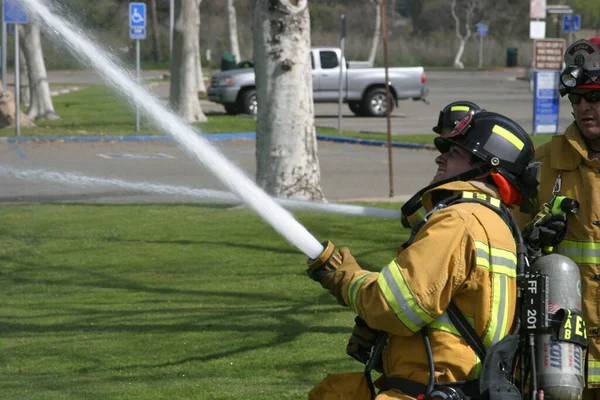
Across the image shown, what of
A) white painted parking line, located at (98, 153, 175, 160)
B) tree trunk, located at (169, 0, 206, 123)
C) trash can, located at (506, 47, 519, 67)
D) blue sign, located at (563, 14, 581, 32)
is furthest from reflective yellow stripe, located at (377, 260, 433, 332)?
trash can, located at (506, 47, 519, 67)

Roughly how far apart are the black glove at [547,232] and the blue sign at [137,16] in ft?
69.4

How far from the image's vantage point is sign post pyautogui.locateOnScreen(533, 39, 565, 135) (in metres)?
22.9

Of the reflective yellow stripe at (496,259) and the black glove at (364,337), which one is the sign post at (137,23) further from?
the reflective yellow stripe at (496,259)

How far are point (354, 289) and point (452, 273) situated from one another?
31 centimetres

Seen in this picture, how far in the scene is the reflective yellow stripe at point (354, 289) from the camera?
328 centimetres

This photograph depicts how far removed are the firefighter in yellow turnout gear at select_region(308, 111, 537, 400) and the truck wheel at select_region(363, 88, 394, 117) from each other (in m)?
27.2

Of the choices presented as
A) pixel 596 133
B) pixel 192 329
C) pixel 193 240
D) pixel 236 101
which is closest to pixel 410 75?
pixel 236 101

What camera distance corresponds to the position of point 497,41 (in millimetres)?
79562

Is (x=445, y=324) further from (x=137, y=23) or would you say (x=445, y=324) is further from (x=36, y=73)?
(x=36, y=73)

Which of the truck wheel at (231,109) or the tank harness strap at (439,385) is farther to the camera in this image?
the truck wheel at (231,109)

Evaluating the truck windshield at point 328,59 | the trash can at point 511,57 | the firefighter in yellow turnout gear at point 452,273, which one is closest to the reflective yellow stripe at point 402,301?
the firefighter in yellow turnout gear at point 452,273

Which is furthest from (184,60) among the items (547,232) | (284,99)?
(547,232)

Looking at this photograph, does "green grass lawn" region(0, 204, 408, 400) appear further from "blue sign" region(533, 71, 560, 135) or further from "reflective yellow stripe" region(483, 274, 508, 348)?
"blue sign" region(533, 71, 560, 135)

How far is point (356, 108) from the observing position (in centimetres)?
3173
